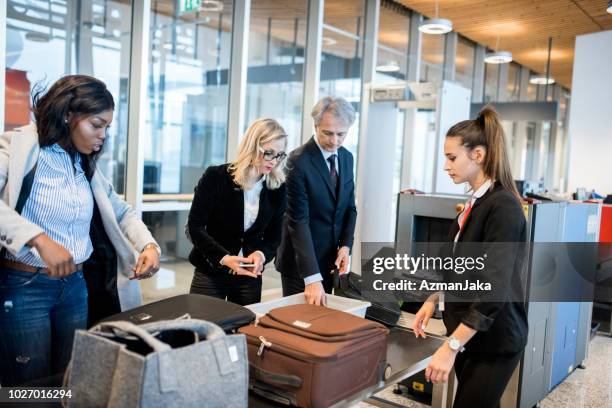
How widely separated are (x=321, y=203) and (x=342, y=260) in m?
0.29

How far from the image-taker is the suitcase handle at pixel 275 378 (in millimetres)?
1287

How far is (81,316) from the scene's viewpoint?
1656 millimetres

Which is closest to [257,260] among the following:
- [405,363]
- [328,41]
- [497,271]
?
[405,363]

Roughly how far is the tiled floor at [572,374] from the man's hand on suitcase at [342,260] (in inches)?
43.7

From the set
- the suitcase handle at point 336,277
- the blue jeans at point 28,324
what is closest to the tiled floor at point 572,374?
the suitcase handle at point 336,277

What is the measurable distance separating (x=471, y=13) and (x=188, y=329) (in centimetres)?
709

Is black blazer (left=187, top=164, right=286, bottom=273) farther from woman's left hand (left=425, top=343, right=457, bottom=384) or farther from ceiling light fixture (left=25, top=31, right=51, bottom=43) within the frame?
ceiling light fixture (left=25, top=31, right=51, bottom=43)

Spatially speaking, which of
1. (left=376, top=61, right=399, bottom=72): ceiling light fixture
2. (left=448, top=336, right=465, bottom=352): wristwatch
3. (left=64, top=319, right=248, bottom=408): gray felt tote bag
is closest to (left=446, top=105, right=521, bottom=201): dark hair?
(left=448, top=336, right=465, bottom=352): wristwatch

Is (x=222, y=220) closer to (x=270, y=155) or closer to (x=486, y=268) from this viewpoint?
(x=270, y=155)

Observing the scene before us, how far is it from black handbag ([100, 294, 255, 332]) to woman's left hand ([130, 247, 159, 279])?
0.58 feet

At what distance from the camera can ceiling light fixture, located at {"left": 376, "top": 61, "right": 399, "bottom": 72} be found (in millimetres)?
7011

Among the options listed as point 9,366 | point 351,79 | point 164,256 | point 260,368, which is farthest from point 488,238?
point 351,79

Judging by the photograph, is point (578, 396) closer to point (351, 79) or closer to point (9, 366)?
point (9, 366)

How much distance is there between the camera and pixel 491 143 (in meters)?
1.69
